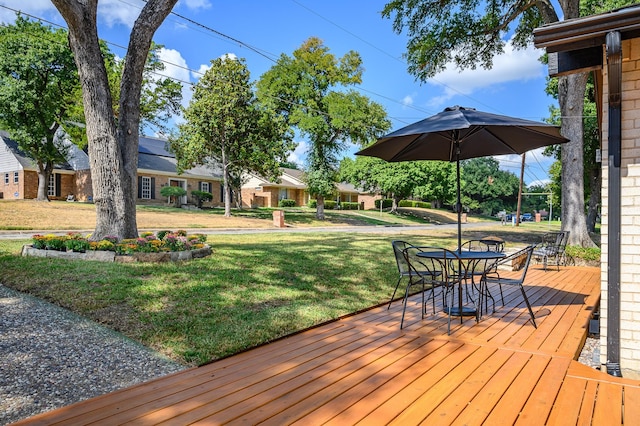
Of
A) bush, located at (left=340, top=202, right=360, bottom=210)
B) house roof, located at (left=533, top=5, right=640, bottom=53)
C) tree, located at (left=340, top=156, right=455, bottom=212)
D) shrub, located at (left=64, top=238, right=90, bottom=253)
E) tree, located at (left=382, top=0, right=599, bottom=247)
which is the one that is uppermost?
tree, located at (left=382, top=0, right=599, bottom=247)

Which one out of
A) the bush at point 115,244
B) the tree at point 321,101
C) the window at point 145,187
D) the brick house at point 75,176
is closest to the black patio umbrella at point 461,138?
the bush at point 115,244

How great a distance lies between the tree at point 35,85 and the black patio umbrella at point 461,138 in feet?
74.5

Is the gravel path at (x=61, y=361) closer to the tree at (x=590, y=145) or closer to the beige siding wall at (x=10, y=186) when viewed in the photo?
the tree at (x=590, y=145)

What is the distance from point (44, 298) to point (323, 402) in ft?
13.6

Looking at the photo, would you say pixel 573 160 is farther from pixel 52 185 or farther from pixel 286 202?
pixel 286 202

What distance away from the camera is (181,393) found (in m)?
2.68

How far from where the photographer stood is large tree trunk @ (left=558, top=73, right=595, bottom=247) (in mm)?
10414

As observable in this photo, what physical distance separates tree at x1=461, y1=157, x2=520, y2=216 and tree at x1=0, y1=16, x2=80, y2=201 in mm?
46672

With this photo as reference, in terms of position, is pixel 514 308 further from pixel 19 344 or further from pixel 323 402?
pixel 19 344

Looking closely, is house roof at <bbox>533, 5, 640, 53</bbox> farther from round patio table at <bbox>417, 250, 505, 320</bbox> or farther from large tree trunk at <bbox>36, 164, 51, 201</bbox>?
large tree trunk at <bbox>36, 164, 51, 201</bbox>

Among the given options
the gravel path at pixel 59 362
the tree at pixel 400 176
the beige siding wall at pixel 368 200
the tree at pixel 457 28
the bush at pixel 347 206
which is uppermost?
the tree at pixel 457 28

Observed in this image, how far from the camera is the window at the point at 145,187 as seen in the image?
28.9 m

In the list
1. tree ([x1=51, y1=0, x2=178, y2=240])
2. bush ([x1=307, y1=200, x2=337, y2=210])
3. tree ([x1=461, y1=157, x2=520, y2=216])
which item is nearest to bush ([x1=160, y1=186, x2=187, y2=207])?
bush ([x1=307, y1=200, x2=337, y2=210])

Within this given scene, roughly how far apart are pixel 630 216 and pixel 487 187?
58.2 meters
